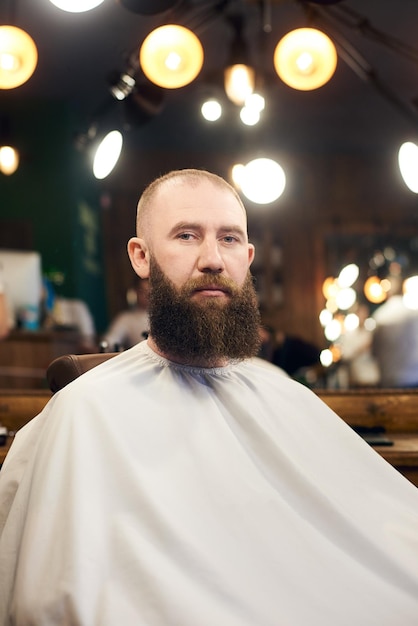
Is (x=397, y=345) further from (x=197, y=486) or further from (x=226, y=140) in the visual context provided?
(x=226, y=140)

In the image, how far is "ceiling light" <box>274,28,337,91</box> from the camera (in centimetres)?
309

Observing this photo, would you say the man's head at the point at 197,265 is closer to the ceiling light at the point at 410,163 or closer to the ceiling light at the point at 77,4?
the ceiling light at the point at 77,4

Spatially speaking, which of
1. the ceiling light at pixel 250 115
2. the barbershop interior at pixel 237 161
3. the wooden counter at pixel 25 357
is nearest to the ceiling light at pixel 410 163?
the barbershop interior at pixel 237 161

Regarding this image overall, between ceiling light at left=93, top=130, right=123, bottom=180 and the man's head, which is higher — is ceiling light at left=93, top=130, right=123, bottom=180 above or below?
above

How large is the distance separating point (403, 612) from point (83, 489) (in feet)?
2.02

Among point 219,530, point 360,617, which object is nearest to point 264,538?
point 219,530

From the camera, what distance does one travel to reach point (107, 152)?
9.44ft

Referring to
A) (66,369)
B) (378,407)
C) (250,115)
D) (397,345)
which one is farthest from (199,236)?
(397,345)

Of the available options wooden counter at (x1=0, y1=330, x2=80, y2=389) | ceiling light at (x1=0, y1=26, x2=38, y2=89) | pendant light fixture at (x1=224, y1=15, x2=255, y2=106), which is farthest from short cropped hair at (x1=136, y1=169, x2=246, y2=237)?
wooden counter at (x1=0, y1=330, x2=80, y2=389)

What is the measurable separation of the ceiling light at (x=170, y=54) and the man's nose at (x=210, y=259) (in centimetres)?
181

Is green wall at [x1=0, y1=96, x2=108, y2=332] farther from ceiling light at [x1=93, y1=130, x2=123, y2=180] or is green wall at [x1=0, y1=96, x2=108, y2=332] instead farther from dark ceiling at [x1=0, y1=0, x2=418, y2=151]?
ceiling light at [x1=93, y1=130, x2=123, y2=180]

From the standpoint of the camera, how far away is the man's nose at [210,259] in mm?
1545

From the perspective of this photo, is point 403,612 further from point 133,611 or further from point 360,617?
point 133,611

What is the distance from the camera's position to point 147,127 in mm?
7332
